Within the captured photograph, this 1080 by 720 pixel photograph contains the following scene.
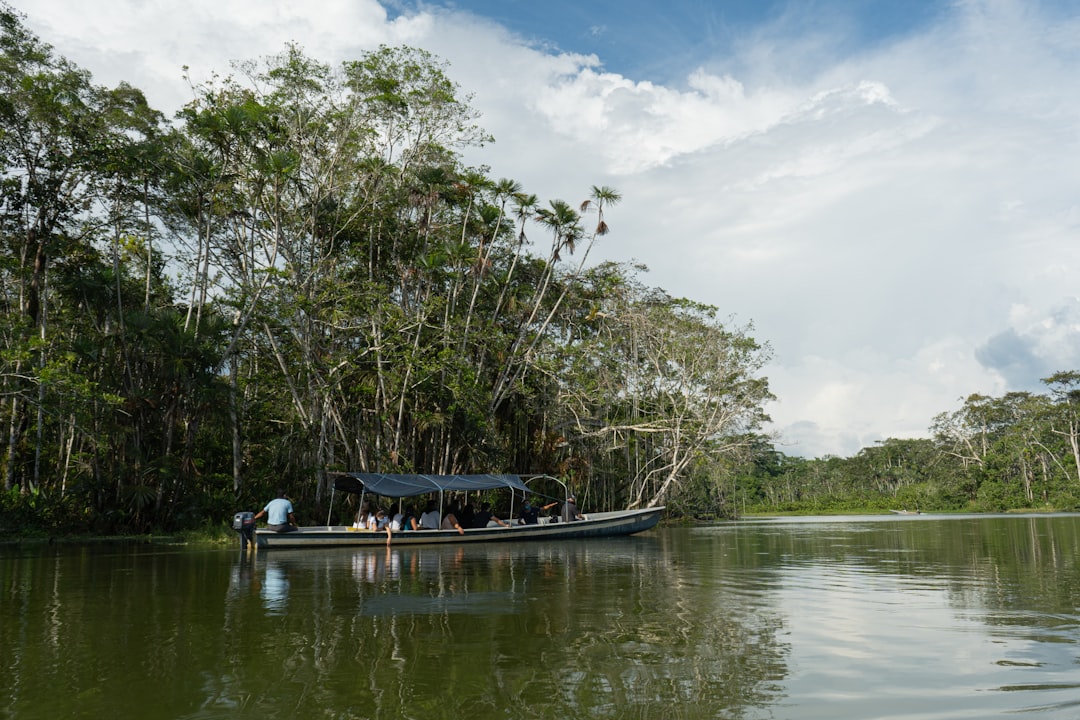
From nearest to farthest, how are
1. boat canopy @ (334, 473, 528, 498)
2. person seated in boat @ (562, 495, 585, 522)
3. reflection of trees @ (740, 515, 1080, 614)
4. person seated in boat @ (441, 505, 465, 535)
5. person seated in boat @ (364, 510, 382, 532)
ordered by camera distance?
1. reflection of trees @ (740, 515, 1080, 614)
2. person seated in boat @ (364, 510, 382, 532)
3. boat canopy @ (334, 473, 528, 498)
4. person seated in boat @ (441, 505, 465, 535)
5. person seated in boat @ (562, 495, 585, 522)

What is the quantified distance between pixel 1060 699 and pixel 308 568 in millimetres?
11069

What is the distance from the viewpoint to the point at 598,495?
35.2 metres

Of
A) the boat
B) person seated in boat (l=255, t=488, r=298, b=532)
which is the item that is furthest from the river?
the boat

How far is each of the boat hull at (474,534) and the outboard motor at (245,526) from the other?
0.55 ft

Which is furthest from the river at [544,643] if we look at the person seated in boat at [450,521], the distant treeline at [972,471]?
the distant treeline at [972,471]

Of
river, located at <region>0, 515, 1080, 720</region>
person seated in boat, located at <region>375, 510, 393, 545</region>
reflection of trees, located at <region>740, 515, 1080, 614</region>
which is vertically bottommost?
reflection of trees, located at <region>740, 515, 1080, 614</region>

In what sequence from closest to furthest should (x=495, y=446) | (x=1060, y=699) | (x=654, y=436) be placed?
(x=1060, y=699), (x=495, y=446), (x=654, y=436)

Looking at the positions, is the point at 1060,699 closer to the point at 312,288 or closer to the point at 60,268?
the point at 312,288

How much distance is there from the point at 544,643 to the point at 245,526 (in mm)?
12157

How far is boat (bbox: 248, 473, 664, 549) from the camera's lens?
56.5ft

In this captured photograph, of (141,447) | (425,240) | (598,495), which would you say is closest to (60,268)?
(141,447)

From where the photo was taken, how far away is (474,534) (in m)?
19.6

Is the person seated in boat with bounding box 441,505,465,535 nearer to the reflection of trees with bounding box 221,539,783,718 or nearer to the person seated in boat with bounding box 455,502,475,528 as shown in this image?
the person seated in boat with bounding box 455,502,475,528

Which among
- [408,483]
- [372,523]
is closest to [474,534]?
[408,483]
